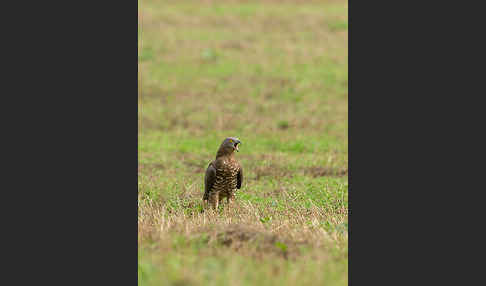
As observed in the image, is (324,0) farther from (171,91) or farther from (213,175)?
(213,175)

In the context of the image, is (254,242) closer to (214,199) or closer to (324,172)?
(214,199)

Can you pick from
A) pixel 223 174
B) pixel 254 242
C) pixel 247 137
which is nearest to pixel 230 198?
pixel 223 174

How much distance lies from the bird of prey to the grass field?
9.1 inches

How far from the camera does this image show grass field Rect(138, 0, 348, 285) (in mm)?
5258

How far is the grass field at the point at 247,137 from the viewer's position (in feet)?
17.3

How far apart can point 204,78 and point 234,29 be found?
6.27m

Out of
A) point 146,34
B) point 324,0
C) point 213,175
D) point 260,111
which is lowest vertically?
point 213,175

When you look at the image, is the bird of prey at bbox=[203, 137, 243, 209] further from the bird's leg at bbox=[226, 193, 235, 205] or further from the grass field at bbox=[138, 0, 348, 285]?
the grass field at bbox=[138, 0, 348, 285]

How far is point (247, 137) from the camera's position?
14.6m

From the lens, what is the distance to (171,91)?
1870 centimetres

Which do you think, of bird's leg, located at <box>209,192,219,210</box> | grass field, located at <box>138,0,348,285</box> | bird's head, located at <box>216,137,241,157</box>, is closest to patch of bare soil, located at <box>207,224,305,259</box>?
grass field, located at <box>138,0,348,285</box>

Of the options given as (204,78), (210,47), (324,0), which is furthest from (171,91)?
(324,0)

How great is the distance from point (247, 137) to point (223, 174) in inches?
264

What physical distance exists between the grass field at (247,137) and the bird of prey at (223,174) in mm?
231
